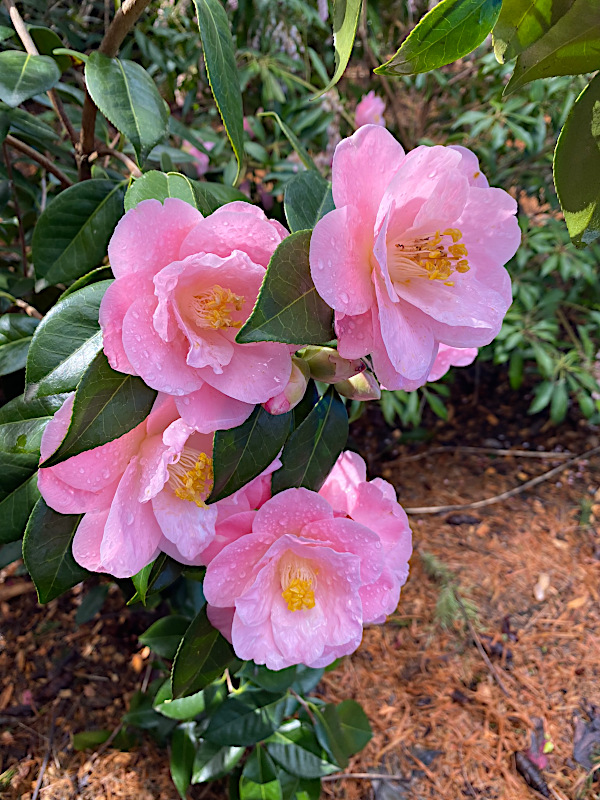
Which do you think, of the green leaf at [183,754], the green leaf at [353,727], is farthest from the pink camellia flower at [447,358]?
the green leaf at [183,754]

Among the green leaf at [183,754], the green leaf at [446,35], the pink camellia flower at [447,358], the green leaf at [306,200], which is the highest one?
the green leaf at [446,35]

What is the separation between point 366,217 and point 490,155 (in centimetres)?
175

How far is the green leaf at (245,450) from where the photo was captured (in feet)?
1.60

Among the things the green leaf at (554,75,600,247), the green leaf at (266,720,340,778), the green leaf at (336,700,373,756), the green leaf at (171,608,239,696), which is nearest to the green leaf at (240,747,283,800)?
the green leaf at (266,720,340,778)

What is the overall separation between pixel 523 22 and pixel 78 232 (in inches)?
23.3

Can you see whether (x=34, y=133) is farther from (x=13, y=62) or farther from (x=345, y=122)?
(x=345, y=122)

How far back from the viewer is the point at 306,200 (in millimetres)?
552

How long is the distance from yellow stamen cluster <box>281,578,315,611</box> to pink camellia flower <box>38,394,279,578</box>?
0.34ft

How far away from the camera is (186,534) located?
51cm

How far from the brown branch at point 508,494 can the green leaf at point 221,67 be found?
1.70 m

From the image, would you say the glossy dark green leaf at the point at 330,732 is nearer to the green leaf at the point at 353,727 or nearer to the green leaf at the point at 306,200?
the green leaf at the point at 353,727

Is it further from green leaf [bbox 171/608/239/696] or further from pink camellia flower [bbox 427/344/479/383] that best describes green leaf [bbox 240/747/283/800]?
pink camellia flower [bbox 427/344/479/383]

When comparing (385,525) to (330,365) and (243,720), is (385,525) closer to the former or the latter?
(330,365)

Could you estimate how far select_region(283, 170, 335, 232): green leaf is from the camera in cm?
52
